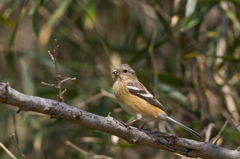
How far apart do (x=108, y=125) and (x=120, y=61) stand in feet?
12.6

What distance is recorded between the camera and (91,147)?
5.87 metres

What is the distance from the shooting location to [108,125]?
273 centimetres

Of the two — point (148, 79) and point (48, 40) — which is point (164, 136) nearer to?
point (148, 79)

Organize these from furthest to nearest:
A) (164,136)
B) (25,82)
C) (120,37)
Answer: (120,37), (25,82), (164,136)

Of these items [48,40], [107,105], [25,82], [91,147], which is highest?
[48,40]

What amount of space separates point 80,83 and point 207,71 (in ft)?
9.19

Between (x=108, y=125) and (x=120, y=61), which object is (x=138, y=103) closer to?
(x=108, y=125)

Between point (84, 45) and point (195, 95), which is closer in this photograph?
point (195, 95)

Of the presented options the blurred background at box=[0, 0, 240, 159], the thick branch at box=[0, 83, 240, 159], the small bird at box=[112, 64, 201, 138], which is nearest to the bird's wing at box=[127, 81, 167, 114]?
the small bird at box=[112, 64, 201, 138]

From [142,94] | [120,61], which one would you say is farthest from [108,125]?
[120,61]

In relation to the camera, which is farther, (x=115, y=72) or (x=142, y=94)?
(x=115, y=72)

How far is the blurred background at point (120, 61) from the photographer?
4.97m

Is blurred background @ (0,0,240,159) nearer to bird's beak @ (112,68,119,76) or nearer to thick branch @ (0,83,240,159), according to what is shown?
bird's beak @ (112,68,119,76)

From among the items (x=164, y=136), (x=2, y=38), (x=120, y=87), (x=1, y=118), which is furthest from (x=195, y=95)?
(x=2, y=38)
